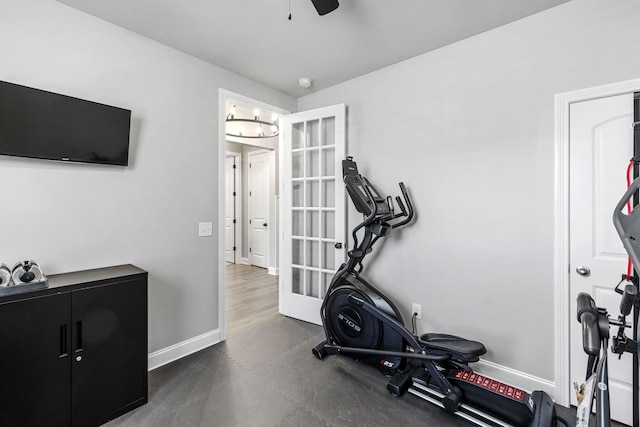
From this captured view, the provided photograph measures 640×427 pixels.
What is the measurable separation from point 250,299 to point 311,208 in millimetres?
→ 1759

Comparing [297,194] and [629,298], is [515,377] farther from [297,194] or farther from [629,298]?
[297,194]

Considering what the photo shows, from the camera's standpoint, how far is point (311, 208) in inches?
134

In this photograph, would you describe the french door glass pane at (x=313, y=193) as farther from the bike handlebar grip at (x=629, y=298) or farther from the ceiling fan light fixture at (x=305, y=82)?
the bike handlebar grip at (x=629, y=298)

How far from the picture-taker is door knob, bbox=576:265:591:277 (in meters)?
1.93

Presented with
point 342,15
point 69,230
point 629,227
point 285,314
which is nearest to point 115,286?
point 69,230

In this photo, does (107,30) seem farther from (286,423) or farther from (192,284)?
(286,423)

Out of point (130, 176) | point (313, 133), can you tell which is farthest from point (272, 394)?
point (313, 133)

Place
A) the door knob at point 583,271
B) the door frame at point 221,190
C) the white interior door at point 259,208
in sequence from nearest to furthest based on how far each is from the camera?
the door knob at point 583,271
the door frame at point 221,190
the white interior door at point 259,208

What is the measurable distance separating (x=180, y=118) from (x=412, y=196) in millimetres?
2223

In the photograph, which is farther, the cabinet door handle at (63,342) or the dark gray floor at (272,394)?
the dark gray floor at (272,394)

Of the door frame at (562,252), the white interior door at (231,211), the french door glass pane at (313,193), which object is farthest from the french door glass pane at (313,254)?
the white interior door at (231,211)

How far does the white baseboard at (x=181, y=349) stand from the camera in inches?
96.6

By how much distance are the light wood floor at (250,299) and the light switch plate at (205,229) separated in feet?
3.66

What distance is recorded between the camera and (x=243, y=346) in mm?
2834
